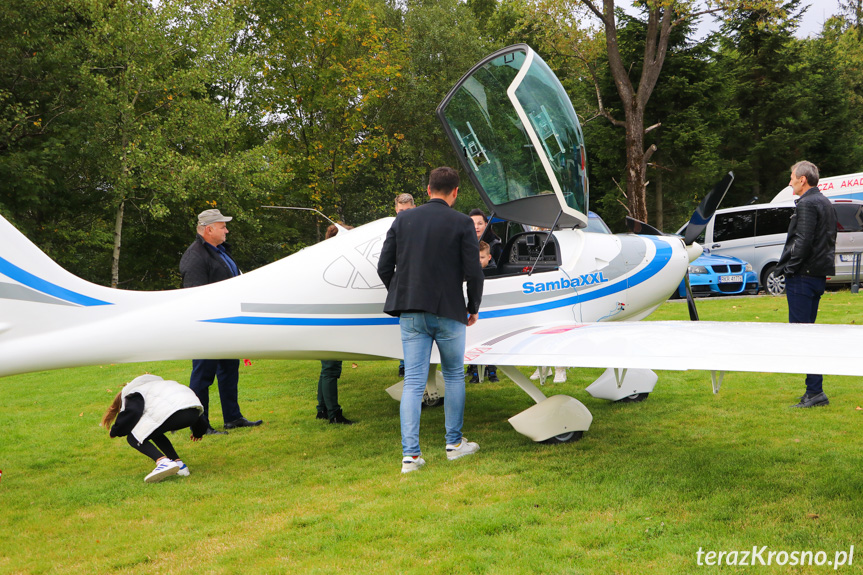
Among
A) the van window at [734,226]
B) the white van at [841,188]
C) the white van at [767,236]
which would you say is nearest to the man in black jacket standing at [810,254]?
the white van at [767,236]

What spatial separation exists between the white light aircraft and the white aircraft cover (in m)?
0.01

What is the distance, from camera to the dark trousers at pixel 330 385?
5703 millimetres

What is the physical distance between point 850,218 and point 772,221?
1.53m

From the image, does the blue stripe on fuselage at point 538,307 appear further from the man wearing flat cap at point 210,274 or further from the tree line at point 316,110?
the tree line at point 316,110

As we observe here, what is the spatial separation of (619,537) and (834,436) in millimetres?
2609

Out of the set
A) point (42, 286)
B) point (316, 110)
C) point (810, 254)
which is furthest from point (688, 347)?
point (316, 110)

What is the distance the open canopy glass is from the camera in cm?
533

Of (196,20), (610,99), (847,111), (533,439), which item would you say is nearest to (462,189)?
(610,99)

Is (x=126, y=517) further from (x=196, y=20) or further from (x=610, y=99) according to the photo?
(x=610, y=99)

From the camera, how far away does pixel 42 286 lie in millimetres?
3873

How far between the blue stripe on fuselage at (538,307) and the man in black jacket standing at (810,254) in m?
1.16

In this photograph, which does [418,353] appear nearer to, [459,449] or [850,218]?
[459,449]

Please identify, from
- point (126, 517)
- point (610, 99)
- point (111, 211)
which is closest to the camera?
point (126, 517)

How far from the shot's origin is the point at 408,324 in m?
4.34
